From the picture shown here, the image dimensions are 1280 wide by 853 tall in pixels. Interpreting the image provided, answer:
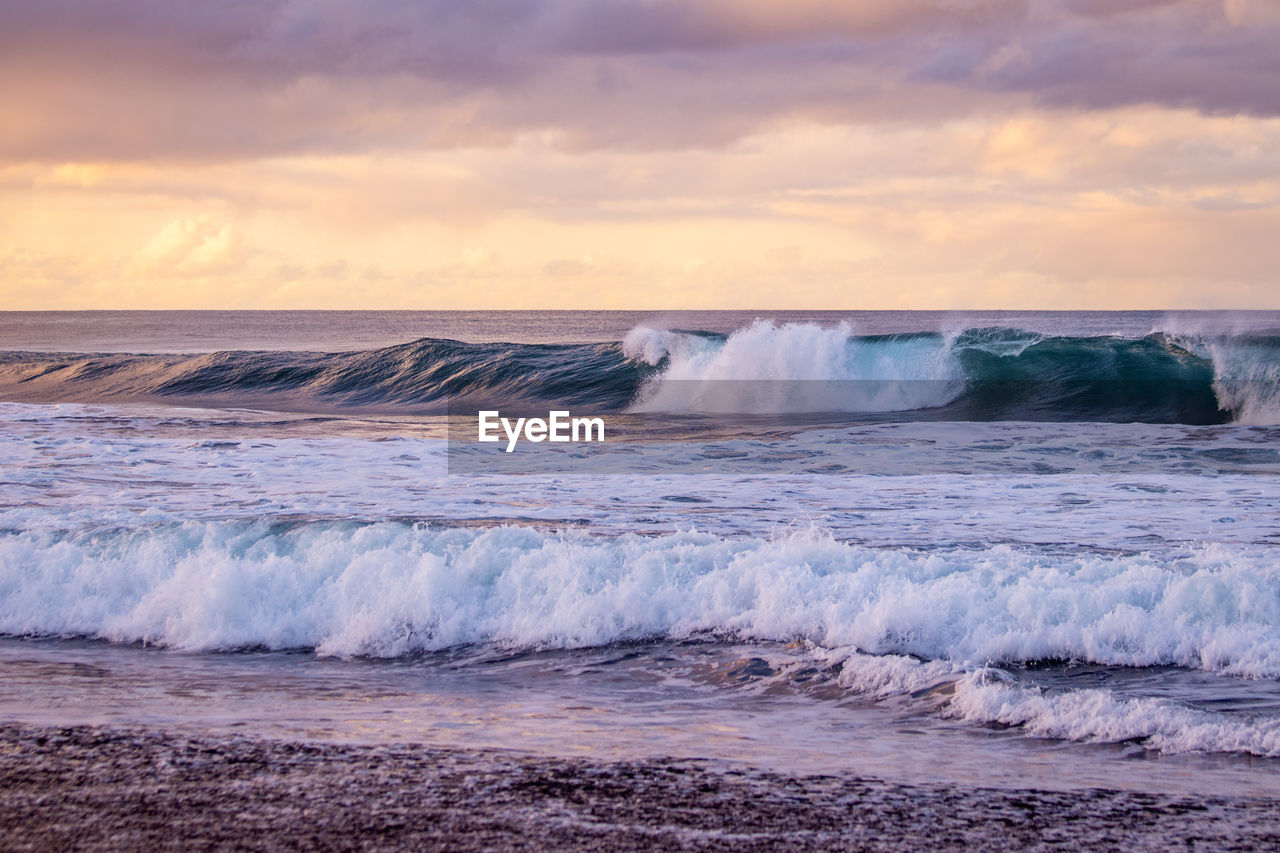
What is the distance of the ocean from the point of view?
464 centimetres

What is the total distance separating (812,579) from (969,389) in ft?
56.7

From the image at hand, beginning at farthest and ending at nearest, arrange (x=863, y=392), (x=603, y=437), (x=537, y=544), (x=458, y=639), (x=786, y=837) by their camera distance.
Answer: (x=863, y=392)
(x=603, y=437)
(x=537, y=544)
(x=458, y=639)
(x=786, y=837)

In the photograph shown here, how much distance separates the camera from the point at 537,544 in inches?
294

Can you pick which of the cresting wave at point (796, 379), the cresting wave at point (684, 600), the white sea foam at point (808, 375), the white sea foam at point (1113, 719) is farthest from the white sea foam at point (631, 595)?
the white sea foam at point (808, 375)

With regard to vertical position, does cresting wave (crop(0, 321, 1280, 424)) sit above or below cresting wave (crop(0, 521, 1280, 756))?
above

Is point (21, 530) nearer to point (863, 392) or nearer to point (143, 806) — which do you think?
point (143, 806)

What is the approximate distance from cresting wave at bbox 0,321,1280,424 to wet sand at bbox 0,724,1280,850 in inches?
631

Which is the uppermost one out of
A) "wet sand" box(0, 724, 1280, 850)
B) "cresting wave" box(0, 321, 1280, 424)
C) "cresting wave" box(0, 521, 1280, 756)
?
"cresting wave" box(0, 321, 1280, 424)

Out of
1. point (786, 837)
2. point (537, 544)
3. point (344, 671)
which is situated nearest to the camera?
point (786, 837)

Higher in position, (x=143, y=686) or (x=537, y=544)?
(x=537, y=544)

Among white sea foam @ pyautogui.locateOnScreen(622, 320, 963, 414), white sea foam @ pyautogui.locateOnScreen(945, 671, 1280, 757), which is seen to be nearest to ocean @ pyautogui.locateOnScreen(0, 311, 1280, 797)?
white sea foam @ pyautogui.locateOnScreen(945, 671, 1280, 757)

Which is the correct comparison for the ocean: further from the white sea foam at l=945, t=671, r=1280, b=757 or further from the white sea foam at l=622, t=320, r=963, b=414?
the white sea foam at l=622, t=320, r=963, b=414

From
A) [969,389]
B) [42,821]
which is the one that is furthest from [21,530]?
[969,389]

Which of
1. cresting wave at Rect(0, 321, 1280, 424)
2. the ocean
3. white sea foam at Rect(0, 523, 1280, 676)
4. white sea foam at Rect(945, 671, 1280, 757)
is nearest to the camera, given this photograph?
white sea foam at Rect(945, 671, 1280, 757)
